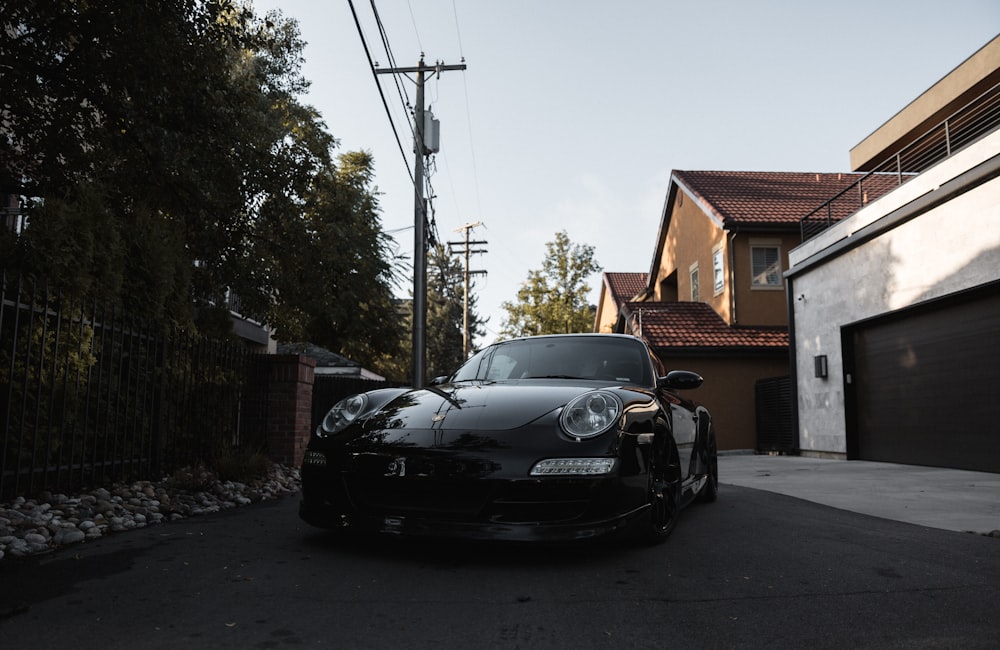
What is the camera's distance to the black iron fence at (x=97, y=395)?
17.2 ft

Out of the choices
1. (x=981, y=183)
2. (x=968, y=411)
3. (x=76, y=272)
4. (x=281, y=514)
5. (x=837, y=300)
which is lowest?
(x=281, y=514)

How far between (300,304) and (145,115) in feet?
13.7

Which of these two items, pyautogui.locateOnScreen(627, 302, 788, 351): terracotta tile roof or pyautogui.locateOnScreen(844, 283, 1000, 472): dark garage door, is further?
pyautogui.locateOnScreen(627, 302, 788, 351): terracotta tile roof

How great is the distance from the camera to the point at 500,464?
3531 mm

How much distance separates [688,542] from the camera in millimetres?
4262

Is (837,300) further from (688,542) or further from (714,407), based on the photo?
(688,542)

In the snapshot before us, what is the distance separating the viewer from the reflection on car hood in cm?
384

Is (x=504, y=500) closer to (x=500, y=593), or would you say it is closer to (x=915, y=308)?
(x=500, y=593)

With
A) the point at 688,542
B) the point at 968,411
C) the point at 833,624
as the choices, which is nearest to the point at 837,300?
the point at 968,411

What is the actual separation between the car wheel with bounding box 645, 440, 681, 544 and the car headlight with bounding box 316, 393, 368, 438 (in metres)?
1.65

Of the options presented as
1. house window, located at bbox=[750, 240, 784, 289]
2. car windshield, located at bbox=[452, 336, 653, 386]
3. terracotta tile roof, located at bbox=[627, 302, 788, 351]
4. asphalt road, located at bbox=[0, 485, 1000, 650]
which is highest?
house window, located at bbox=[750, 240, 784, 289]

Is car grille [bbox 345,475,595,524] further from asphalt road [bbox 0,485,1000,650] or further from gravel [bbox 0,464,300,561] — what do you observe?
gravel [bbox 0,464,300,561]

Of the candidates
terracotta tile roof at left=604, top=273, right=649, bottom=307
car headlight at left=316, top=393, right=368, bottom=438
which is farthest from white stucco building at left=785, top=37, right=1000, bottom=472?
terracotta tile roof at left=604, top=273, right=649, bottom=307

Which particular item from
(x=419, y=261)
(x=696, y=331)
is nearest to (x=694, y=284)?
(x=696, y=331)
